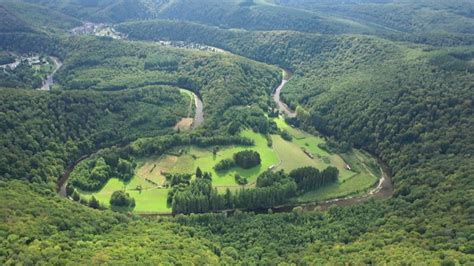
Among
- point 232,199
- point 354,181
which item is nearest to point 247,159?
point 232,199

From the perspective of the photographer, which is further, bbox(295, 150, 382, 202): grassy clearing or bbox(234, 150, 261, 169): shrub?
bbox(234, 150, 261, 169): shrub

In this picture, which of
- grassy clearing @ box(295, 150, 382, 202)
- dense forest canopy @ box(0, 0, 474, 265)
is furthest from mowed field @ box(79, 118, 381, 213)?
dense forest canopy @ box(0, 0, 474, 265)

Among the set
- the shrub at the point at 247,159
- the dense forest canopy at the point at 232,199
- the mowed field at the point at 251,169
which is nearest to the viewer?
the dense forest canopy at the point at 232,199

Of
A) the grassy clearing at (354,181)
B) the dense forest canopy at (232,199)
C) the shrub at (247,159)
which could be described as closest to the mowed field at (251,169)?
the grassy clearing at (354,181)

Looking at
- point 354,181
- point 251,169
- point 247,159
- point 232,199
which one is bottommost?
point 251,169

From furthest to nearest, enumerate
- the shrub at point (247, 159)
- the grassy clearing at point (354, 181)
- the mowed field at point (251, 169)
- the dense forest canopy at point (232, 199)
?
the shrub at point (247, 159), the grassy clearing at point (354, 181), the mowed field at point (251, 169), the dense forest canopy at point (232, 199)

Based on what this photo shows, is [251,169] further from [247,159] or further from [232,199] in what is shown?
[232,199]

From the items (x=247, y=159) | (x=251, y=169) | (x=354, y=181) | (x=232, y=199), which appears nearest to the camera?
(x=232, y=199)

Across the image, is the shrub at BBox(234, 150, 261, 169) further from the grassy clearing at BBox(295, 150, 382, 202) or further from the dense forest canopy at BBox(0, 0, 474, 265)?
the grassy clearing at BBox(295, 150, 382, 202)

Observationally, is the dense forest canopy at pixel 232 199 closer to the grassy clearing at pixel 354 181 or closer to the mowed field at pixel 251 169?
the grassy clearing at pixel 354 181
